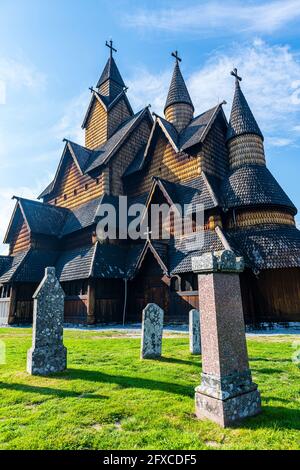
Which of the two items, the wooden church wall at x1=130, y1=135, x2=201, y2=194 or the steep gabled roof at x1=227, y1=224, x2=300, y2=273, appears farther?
the wooden church wall at x1=130, y1=135, x2=201, y2=194

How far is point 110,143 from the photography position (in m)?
25.2

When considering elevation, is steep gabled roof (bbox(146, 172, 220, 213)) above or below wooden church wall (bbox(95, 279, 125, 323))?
above

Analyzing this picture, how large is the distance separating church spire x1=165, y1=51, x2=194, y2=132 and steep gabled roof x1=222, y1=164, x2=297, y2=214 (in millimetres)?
7726

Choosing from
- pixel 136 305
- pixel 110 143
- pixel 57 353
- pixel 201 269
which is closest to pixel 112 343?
pixel 57 353

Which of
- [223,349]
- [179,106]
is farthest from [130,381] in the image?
[179,106]

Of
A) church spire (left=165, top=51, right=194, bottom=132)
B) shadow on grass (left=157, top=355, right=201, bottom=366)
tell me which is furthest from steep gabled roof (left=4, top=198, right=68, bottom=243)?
shadow on grass (left=157, top=355, right=201, bottom=366)

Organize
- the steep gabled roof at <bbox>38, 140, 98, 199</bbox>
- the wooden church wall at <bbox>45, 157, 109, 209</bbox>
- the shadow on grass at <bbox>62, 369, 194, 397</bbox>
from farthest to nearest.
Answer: the steep gabled roof at <bbox>38, 140, 98, 199</bbox>
the wooden church wall at <bbox>45, 157, 109, 209</bbox>
the shadow on grass at <bbox>62, 369, 194, 397</bbox>

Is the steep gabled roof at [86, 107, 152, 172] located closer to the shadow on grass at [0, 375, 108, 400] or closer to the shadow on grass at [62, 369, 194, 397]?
the shadow on grass at [62, 369, 194, 397]

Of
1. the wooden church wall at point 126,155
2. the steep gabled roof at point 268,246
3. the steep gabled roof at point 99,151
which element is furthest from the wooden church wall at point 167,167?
the steep gabled roof at point 268,246

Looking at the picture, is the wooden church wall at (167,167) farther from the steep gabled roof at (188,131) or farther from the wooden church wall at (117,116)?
the wooden church wall at (117,116)

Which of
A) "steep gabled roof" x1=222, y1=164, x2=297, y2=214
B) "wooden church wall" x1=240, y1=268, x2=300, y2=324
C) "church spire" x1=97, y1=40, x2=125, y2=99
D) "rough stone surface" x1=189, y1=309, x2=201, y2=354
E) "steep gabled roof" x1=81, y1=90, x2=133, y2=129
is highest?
"church spire" x1=97, y1=40, x2=125, y2=99

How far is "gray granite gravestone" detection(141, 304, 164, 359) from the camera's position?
7637 millimetres

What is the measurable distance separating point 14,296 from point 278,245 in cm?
1732

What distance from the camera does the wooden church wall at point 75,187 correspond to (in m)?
23.0
